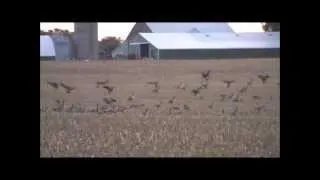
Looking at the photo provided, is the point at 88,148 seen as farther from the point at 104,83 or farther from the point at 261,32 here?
the point at 261,32

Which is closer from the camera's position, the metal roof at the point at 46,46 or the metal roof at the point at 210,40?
the metal roof at the point at 46,46

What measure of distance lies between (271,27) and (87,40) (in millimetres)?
1813

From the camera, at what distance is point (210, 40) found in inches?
484

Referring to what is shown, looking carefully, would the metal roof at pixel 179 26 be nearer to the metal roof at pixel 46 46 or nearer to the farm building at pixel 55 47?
the farm building at pixel 55 47

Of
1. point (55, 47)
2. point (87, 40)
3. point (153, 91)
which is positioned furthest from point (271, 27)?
point (55, 47)

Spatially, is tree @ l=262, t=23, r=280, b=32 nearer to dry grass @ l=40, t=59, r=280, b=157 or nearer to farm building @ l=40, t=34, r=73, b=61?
dry grass @ l=40, t=59, r=280, b=157

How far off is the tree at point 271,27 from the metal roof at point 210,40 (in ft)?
0.16

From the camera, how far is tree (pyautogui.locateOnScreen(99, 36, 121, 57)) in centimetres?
1220

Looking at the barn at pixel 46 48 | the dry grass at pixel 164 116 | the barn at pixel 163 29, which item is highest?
the barn at pixel 163 29

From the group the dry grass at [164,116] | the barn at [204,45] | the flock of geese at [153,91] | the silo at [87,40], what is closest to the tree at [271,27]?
the barn at [204,45]

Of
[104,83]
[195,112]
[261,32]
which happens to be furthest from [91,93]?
[261,32]

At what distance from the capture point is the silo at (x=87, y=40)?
40.0 feet

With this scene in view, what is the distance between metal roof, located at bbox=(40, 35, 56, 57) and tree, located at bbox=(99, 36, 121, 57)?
479mm
